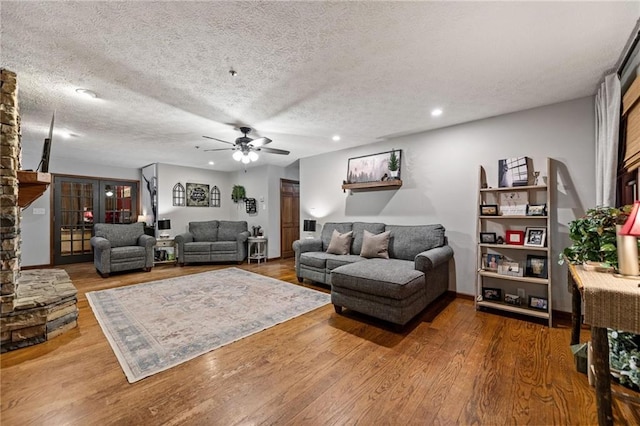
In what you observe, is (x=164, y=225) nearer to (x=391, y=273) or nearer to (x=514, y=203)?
(x=391, y=273)

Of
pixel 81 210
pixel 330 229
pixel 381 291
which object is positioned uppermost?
pixel 81 210

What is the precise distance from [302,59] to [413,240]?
275cm

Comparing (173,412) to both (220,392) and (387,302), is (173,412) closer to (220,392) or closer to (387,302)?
(220,392)

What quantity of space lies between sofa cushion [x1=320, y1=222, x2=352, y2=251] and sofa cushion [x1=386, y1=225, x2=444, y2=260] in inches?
35.0

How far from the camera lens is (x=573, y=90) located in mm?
2682

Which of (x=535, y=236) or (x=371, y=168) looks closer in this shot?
(x=535, y=236)

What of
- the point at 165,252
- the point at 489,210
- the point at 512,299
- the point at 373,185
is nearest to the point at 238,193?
the point at 165,252

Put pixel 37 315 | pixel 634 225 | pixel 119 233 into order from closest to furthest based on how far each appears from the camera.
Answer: pixel 634 225
pixel 37 315
pixel 119 233

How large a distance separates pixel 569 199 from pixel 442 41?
242 centimetres

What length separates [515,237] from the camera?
3107 mm

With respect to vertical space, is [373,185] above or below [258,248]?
above

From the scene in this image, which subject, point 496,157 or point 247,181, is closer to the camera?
point 496,157

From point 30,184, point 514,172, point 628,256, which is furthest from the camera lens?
point 514,172

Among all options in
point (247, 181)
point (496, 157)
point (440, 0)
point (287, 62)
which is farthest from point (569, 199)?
point (247, 181)
